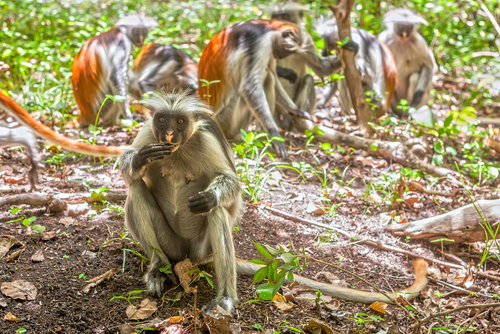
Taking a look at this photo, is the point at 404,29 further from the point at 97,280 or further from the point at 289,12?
the point at 97,280

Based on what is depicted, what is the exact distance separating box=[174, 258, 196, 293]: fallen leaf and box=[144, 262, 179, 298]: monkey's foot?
6 cm

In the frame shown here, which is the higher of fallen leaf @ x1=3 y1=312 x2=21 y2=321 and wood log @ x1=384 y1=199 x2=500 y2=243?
fallen leaf @ x1=3 y1=312 x2=21 y2=321

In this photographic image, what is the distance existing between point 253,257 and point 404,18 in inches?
272

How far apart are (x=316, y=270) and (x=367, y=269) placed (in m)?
0.46

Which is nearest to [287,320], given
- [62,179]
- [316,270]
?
[316,270]

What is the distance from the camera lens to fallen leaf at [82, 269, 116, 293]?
10.4 ft

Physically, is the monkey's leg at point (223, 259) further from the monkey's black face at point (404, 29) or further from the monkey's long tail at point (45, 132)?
the monkey's black face at point (404, 29)

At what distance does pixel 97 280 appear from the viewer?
10.7 feet

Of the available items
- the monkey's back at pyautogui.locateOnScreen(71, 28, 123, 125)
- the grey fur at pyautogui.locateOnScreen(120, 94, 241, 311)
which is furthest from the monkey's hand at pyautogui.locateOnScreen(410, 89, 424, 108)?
the grey fur at pyautogui.locateOnScreen(120, 94, 241, 311)

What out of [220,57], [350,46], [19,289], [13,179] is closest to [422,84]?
[350,46]

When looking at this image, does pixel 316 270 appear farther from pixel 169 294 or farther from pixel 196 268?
pixel 169 294

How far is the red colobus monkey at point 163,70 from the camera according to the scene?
802 centimetres

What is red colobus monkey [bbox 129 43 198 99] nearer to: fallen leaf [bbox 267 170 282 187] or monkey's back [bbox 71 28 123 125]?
monkey's back [bbox 71 28 123 125]

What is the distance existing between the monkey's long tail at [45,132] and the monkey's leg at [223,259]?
1.12 m
